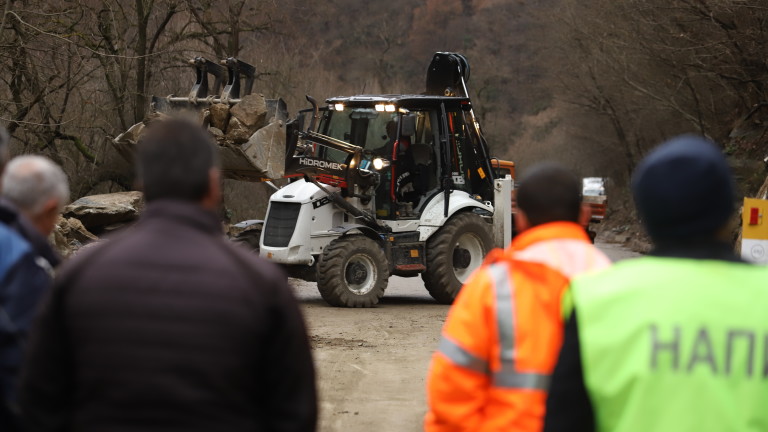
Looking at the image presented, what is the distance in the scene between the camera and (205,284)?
2.97 m

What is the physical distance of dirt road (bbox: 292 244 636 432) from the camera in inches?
349

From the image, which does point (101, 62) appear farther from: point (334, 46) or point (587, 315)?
point (334, 46)

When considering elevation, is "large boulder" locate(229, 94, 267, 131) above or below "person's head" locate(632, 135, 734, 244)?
above

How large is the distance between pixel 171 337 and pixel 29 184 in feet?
4.28

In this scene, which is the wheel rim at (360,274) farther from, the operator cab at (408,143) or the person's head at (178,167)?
the person's head at (178,167)

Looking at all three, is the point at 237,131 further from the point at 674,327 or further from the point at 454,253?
the point at 674,327

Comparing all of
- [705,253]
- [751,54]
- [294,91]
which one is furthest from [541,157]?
[705,253]

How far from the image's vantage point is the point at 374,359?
38.1 ft

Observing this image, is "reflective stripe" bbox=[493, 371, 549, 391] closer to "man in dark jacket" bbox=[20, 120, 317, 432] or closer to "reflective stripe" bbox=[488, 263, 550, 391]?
"reflective stripe" bbox=[488, 263, 550, 391]

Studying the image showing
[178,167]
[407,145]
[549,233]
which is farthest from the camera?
[407,145]

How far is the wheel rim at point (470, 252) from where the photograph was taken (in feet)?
55.1

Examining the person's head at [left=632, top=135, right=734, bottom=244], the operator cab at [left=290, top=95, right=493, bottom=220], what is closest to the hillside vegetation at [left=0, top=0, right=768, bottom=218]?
the operator cab at [left=290, top=95, right=493, bottom=220]

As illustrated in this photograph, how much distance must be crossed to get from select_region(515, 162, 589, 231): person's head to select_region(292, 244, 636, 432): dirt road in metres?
4.72

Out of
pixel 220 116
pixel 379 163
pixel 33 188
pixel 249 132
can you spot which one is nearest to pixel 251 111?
pixel 249 132
